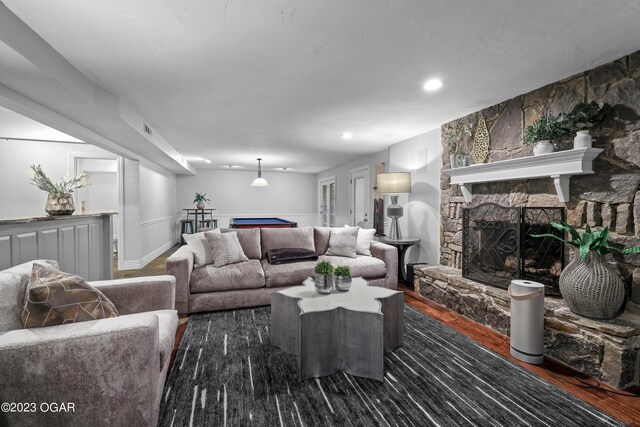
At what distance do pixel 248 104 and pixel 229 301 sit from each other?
7.29 feet

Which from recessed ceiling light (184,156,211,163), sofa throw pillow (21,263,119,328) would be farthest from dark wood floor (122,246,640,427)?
recessed ceiling light (184,156,211,163)

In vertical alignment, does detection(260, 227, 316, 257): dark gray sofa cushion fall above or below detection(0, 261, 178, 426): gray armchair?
above

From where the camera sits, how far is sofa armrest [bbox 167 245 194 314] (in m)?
3.09

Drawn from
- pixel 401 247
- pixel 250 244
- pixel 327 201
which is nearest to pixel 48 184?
pixel 250 244

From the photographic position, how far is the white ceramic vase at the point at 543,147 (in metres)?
2.64

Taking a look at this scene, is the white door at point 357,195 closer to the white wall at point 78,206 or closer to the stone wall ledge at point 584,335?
the stone wall ledge at point 584,335

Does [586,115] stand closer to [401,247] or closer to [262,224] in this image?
[401,247]

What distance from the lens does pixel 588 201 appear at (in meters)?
2.50

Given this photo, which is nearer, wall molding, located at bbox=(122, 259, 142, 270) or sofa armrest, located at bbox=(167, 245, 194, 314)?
sofa armrest, located at bbox=(167, 245, 194, 314)

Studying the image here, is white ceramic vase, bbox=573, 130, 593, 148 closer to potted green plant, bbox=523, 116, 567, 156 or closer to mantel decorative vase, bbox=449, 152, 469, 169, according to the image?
potted green plant, bbox=523, 116, 567, 156

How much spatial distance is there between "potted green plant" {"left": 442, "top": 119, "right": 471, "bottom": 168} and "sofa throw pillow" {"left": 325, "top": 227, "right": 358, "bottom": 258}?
158cm

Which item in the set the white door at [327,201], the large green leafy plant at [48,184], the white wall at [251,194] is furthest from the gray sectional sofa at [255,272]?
the white wall at [251,194]

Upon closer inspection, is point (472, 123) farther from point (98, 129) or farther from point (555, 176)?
point (98, 129)

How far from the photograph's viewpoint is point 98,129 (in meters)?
3.66
